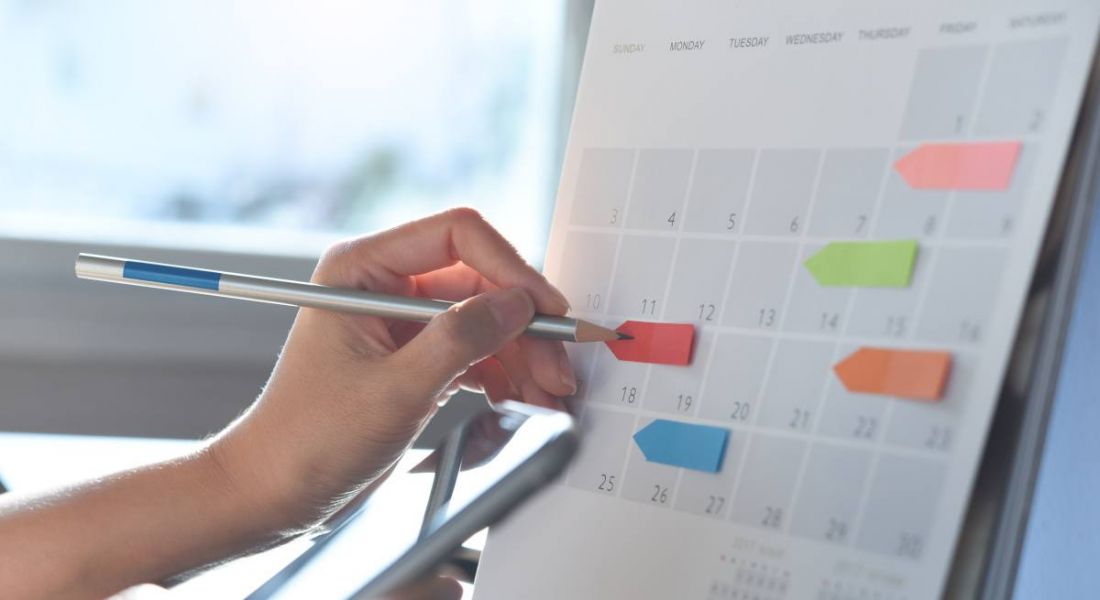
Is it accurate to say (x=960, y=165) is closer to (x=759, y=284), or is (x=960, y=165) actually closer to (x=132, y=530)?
(x=759, y=284)

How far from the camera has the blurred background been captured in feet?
3.72

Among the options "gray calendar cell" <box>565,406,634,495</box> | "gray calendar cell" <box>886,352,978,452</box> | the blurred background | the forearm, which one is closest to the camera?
"gray calendar cell" <box>886,352,978,452</box>

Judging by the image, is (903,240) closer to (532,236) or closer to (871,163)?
(871,163)

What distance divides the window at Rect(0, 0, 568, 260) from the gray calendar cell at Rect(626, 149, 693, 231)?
0.68 meters

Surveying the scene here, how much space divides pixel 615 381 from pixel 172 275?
0.28 m

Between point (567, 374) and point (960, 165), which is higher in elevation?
point (960, 165)

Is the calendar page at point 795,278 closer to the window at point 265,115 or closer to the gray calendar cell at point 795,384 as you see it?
the gray calendar cell at point 795,384

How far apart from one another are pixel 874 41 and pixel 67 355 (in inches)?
38.8

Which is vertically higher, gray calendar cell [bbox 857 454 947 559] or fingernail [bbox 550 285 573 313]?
fingernail [bbox 550 285 573 313]

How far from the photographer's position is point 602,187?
56 cm

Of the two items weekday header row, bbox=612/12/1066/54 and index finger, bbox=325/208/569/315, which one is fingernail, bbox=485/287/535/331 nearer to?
index finger, bbox=325/208/569/315

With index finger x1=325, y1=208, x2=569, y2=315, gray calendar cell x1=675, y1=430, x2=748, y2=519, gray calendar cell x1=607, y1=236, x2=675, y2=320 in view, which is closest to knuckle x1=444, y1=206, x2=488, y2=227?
index finger x1=325, y1=208, x2=569, y2=315

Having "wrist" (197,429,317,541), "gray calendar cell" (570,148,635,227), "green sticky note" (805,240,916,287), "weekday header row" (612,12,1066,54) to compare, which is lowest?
"wrist" (197,429,317,541)

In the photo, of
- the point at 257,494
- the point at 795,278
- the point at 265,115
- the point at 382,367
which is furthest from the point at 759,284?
the point at 265,115
